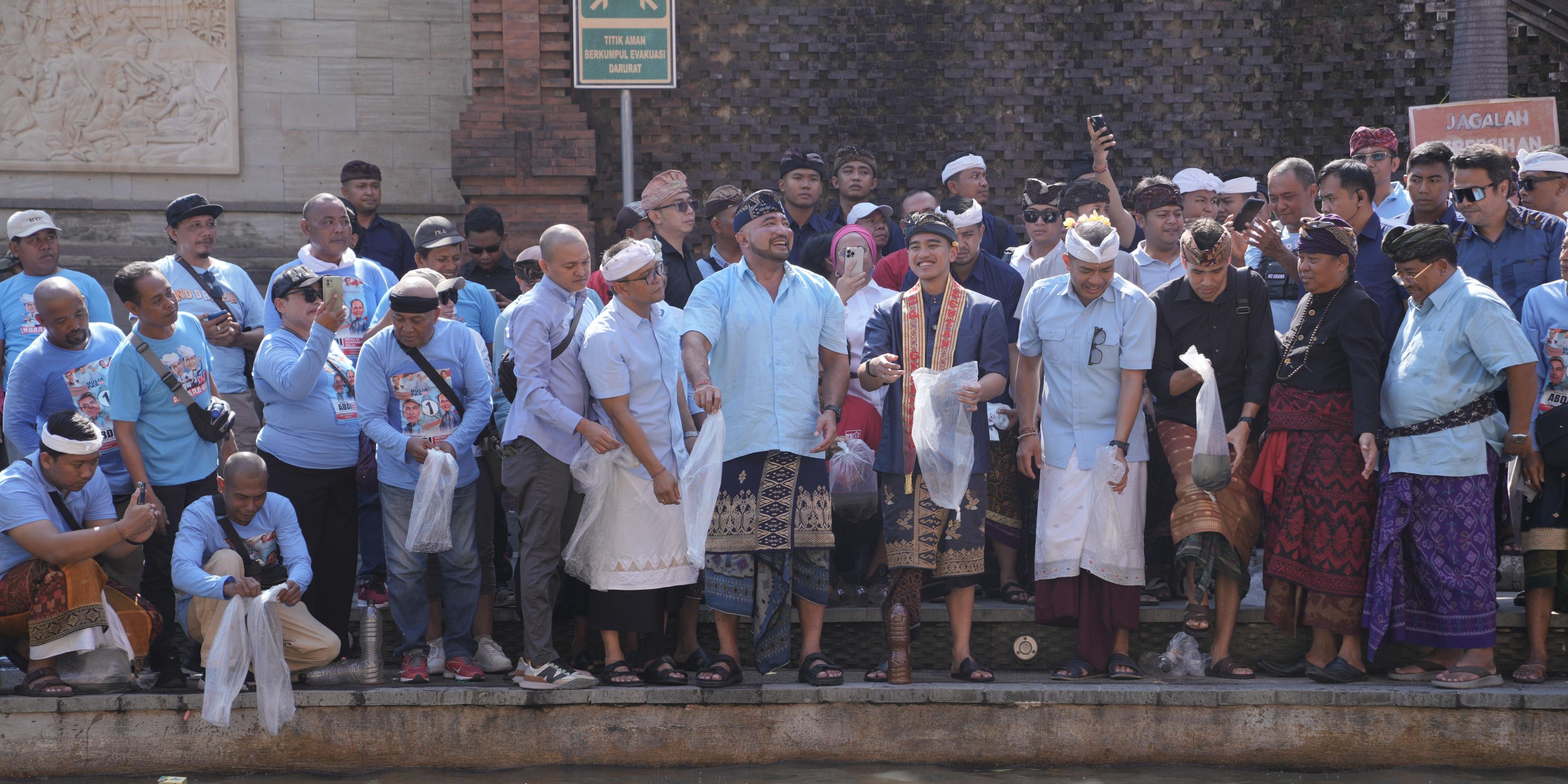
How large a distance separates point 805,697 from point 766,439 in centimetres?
105

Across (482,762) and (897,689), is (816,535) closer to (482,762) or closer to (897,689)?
(897,689)

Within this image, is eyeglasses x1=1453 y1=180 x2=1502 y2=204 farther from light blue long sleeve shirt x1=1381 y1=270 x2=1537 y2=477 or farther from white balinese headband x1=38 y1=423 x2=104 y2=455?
white balinese headband x1=38 y1=423 x2=104 y2=455

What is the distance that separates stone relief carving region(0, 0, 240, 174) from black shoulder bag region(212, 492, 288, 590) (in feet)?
17.8

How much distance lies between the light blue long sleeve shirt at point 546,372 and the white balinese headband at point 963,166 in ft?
9.43

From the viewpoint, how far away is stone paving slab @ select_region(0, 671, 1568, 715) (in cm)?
540

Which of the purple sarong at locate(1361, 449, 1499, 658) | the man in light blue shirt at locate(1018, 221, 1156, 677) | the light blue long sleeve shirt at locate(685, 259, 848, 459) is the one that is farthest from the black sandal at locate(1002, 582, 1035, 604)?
the purple sarong at locate(1361, 449, 1499, 658)

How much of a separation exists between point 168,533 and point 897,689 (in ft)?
10.4

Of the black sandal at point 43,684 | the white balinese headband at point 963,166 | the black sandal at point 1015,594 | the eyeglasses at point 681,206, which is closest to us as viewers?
the black sandal at point 43,684

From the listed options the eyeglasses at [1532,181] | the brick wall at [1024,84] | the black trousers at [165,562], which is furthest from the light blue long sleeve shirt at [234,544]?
the eyeglasses at [1532,181]

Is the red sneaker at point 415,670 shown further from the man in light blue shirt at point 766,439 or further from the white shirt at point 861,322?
the white shirt at point 861,322

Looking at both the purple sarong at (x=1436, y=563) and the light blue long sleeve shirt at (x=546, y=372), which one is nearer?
the purple sarong at (x=1436, y=563)

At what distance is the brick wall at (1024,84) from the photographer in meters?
10.3

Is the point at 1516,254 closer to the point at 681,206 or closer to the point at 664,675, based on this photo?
the point at 681,206

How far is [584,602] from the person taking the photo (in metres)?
6.06
